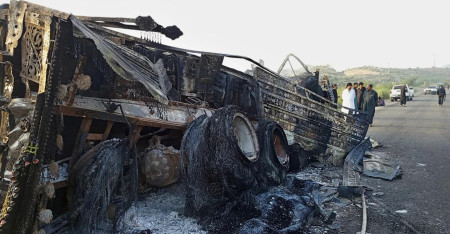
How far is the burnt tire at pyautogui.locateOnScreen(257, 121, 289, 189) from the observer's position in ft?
16.5

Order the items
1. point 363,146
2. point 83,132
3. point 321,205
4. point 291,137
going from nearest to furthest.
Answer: point 83,132, point 321,205, point 291,137, point 363,146

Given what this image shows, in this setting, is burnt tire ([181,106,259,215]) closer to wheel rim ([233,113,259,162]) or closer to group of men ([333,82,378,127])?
wheel rim ([233,113,259,162])

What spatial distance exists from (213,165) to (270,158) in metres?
1.57

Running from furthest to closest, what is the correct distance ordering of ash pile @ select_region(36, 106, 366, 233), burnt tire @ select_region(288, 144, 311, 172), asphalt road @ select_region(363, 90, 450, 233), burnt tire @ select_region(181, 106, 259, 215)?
burnt tire @ select_region(288, 144, 311, 172) < asphalt road @ select_region(363, 90, 450, 233) < burnt tire @ select_region(181, 106, 259, 215) < ash pile @ select_region(36, 106, 366, 233)

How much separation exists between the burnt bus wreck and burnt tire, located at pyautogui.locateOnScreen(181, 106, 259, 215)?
0.04 ft

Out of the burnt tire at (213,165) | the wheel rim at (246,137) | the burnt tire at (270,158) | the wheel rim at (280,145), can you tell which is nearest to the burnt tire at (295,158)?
the wheel rim at (280,145)

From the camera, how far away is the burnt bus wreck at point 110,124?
299 cm

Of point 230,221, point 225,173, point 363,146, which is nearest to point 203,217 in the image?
point 230,221

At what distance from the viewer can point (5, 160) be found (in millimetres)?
3295

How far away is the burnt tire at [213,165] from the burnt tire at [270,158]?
28.0 inches

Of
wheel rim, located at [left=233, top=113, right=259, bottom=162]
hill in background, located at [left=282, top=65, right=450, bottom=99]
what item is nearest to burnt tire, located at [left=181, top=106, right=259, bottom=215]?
wheel rim, located at [left=233, top=113, right=259, bottom=162]

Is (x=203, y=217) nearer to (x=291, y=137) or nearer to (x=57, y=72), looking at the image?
(x=57, y=72)

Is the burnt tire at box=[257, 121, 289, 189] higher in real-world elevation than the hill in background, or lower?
lower

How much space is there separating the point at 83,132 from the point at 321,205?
3.31 meters
